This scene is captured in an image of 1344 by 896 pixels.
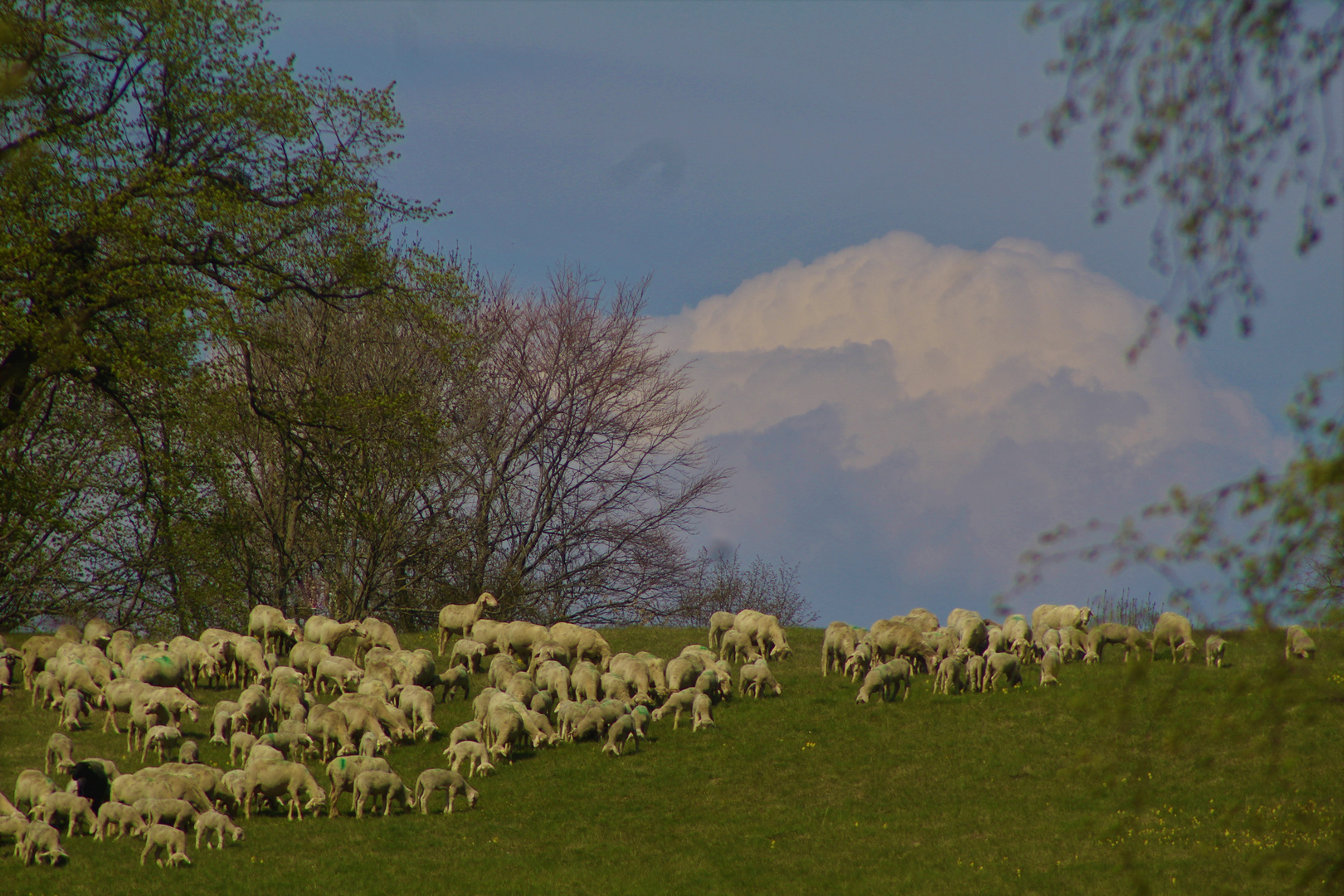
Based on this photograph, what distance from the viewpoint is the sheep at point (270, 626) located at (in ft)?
83.0

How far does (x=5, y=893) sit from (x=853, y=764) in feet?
38.6

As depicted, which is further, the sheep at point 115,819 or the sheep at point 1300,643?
the sheep at point 1300,643

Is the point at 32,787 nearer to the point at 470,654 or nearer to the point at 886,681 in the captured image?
the point at 470,654

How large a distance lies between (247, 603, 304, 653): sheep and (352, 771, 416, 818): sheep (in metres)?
9.56

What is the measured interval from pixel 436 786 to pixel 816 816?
5.59m

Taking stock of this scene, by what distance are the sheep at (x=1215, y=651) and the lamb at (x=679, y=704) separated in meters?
9.84

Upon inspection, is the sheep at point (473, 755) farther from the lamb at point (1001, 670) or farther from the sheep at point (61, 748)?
the lamb at point (1001, 670)

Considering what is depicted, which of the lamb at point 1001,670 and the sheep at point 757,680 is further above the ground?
the lamb at point 1001,670

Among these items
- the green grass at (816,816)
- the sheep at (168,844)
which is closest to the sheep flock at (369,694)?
the sheep at (168,844)

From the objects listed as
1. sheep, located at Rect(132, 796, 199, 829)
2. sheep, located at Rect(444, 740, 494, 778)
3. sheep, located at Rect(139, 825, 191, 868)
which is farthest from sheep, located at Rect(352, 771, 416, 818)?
sheep, located at Rect(139, 825, 191, 868)

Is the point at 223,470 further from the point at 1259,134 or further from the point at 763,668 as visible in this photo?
the point at 1259,134

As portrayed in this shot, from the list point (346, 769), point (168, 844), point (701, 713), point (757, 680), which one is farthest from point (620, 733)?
point (168, 844)

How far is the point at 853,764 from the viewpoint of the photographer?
18.3 metres

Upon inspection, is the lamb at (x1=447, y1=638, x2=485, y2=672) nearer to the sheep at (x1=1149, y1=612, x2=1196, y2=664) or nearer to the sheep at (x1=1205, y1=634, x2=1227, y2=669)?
the sheep at (x1=1149, y1=612, x2=1196, y2=664)
